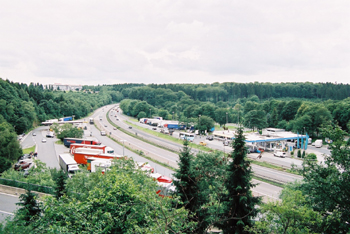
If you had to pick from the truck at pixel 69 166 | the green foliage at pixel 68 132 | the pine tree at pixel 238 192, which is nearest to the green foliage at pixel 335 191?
the pine tree at pixel 238 192

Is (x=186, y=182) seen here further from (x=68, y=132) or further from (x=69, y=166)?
(x=68, y=132)

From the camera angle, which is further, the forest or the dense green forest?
the dense green forest

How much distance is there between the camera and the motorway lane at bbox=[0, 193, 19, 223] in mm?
16222

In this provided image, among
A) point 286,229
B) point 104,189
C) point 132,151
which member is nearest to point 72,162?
point 132,151

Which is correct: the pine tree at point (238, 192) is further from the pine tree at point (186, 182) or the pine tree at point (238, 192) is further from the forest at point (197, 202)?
the pine tree at point (186, 182)

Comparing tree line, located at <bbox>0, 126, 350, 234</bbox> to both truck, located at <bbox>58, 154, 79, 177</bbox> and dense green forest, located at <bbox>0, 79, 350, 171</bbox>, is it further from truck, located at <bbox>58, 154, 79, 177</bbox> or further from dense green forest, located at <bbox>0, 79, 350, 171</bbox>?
truck, located at <bbox>58, 154, 79, 177</bbox>

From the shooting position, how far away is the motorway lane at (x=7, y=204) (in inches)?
639

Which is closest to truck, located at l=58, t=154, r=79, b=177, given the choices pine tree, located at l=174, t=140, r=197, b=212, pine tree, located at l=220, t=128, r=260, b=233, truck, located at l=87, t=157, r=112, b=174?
truck, located at l=87, t=157, r=112, b=174

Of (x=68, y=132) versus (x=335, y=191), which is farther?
(x=68, y=132)

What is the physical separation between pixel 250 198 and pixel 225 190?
118 centimetres

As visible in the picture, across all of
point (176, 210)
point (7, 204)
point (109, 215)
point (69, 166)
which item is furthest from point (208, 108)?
point (109, 215)

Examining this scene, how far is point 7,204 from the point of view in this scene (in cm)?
1758

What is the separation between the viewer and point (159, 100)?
4237 inches

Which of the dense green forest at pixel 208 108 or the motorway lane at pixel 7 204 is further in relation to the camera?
the dense green forest at pixel 208 108
